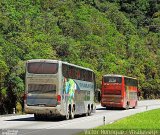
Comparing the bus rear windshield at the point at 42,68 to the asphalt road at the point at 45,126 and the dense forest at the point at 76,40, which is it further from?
the dense forest at the point at 76,40

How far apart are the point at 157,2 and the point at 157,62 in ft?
180

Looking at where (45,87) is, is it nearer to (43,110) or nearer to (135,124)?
(43,110)

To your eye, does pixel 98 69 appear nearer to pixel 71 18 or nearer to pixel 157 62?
pixel 71 18

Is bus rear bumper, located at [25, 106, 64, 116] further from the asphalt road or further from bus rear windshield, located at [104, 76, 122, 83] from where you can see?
bus rear windshield, located at [104, 76, 122, 83]

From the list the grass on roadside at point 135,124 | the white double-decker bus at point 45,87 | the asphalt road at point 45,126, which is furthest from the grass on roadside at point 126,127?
the white double-decker bus at point 45,87

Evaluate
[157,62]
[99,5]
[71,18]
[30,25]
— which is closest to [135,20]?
[99,5]

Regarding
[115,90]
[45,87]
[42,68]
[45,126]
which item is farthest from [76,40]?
[45,126]

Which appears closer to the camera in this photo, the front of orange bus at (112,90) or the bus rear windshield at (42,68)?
the bus rear windshield at (42,68)

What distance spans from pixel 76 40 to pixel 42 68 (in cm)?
6897

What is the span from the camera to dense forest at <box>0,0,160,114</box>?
58144mm

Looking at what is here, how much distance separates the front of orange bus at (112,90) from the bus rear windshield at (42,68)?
19570mm

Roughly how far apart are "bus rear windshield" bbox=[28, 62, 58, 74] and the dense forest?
22.3 metres

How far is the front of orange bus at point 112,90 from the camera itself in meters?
50.8

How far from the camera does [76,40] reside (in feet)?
331
